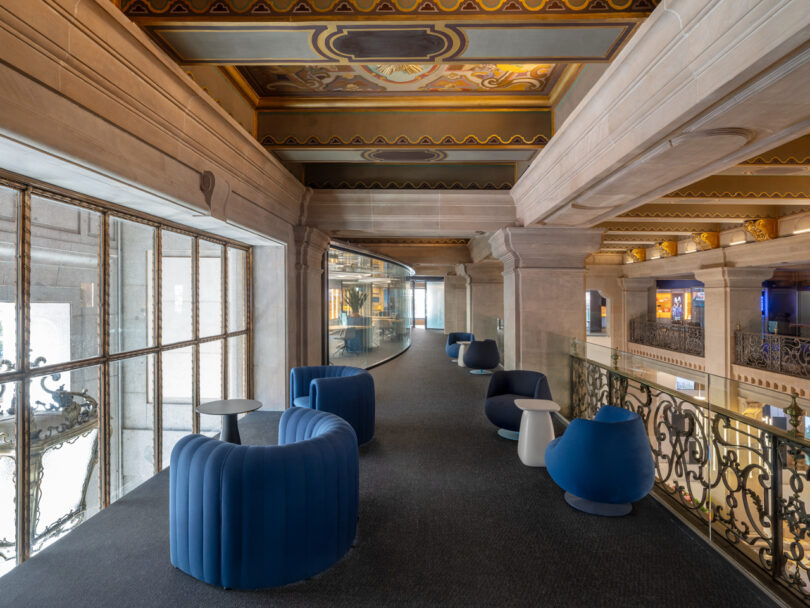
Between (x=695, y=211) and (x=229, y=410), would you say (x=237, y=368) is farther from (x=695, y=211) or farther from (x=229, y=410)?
(x=695, y=211)

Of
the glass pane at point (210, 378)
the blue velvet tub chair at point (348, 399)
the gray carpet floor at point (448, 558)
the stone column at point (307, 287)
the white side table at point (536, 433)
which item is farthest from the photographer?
the stone column at point (307, 287)

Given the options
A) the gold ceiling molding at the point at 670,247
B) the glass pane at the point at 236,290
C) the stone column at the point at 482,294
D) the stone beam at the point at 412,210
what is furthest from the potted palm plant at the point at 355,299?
the gold ceiling molding at the point at 670,247

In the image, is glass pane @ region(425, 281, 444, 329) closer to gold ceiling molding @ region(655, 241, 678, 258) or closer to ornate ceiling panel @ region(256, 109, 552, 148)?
gold ceiling molding @ region(655, 241, 678, 258)

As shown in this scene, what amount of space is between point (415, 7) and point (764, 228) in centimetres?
898

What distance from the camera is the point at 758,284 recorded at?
31.8 feet

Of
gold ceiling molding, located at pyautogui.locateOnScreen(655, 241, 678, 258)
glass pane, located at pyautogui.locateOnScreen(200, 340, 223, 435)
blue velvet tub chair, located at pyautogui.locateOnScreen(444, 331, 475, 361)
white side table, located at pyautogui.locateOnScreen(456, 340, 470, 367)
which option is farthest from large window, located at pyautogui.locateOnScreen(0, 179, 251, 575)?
gold ceiling molding, located at pyautogui.locateOnScreen(655, 241, 678, 258)

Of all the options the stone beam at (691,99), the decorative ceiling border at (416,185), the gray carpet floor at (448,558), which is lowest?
the gray carpet floor at (448,558)

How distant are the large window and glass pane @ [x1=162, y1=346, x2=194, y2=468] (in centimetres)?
1

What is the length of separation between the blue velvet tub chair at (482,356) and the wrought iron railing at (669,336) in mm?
7517

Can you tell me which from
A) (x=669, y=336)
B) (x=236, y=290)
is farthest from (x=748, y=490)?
(x=669, y=336)

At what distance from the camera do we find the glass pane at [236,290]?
5.59 meters

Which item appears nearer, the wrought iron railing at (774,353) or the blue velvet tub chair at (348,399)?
the blue velvet tub chair at (348,399)

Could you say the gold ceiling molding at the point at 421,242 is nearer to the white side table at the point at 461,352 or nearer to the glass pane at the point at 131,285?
the white side table at the point at 461,352

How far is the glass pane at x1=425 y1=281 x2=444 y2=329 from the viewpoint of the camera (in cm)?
2232
